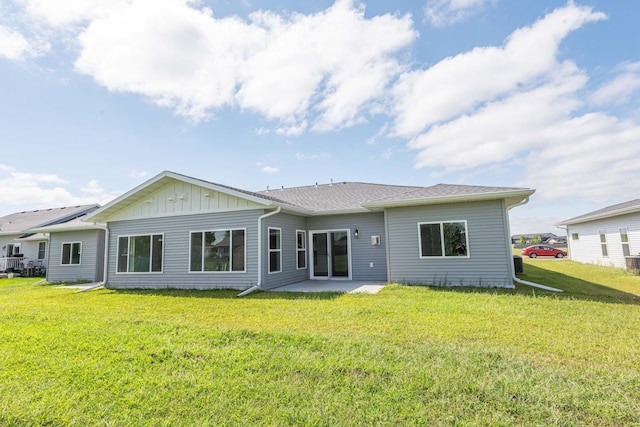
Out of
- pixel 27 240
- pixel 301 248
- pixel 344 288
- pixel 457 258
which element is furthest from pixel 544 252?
pixel 27 240

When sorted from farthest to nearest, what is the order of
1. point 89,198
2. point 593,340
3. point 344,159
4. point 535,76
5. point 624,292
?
point 89,198, point 344,159, point 535,76, point 624,292, point 593,340

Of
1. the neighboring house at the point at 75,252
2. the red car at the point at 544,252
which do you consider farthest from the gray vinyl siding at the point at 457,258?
the red car at the point at 544,252

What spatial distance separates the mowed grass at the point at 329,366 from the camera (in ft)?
8.03

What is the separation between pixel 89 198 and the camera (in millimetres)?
22109

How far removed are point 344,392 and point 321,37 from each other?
8.42 m

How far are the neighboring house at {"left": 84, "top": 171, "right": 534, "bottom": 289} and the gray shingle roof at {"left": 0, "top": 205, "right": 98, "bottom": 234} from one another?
1075cm

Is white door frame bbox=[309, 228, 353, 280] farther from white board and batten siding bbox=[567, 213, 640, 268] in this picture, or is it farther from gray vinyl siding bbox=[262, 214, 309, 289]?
white board and batten siding bbox=[567, 213, 640, 268]

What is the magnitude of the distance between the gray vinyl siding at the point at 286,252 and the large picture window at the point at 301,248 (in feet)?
0.50

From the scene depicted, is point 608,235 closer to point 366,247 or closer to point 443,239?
point 443,239

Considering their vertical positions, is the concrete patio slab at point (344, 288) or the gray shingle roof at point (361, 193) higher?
the gray shingle roof at point (361, 193)

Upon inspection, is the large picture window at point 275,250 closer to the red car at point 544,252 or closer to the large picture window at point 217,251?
the large picture window at point 217,251

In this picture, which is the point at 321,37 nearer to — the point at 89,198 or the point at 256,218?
the point at 256,218

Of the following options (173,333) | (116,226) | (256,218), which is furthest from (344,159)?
(173,333)

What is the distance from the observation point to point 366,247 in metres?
11.0
